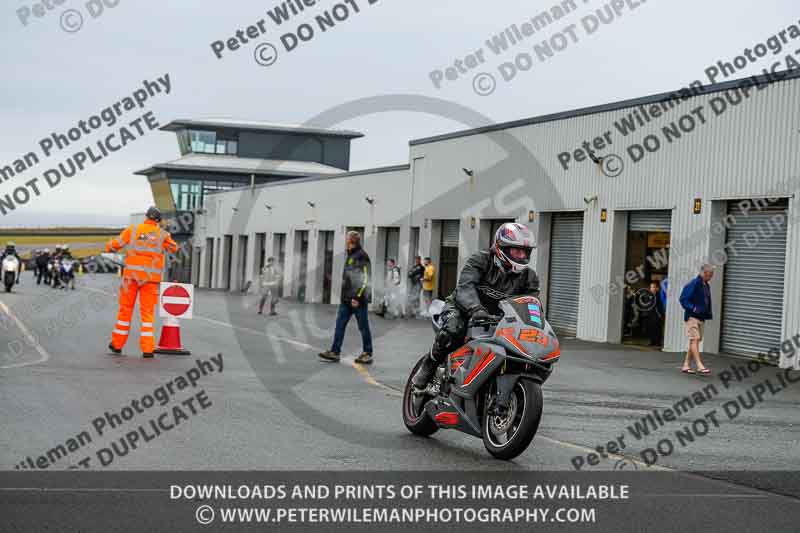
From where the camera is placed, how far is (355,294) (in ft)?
51.3

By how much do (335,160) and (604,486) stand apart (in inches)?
3173

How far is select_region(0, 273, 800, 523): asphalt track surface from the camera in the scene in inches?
299

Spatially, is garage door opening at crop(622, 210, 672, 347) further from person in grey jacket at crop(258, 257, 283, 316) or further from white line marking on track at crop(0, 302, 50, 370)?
white line marking on track at crop(0, 302, 50, 370)

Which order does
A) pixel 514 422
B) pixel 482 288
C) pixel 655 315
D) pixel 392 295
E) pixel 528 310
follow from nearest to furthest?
pixel 514 422 < pixel 528 310 < pixel 482 288 < pixel 655 315 < pixel 392 295

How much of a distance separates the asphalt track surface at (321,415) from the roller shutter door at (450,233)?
15.3 meters

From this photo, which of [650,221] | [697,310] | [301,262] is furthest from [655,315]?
[301,262]

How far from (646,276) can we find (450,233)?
11.3 metres

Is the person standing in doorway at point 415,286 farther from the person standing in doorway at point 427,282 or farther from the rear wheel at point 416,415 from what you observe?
the rear wheel at point 416,415

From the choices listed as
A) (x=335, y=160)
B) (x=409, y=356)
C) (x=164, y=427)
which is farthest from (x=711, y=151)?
(x=335, y=160)

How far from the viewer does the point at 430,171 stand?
3631 centimetres

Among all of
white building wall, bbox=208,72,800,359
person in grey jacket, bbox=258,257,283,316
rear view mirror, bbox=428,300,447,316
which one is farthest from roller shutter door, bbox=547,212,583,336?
rear view mirror, bbox=428,300,447,316

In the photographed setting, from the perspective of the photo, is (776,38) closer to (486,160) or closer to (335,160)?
(486,160)

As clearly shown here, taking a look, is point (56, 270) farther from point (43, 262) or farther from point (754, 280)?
point (754, 280)

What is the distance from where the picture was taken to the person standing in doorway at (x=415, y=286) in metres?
34.2
